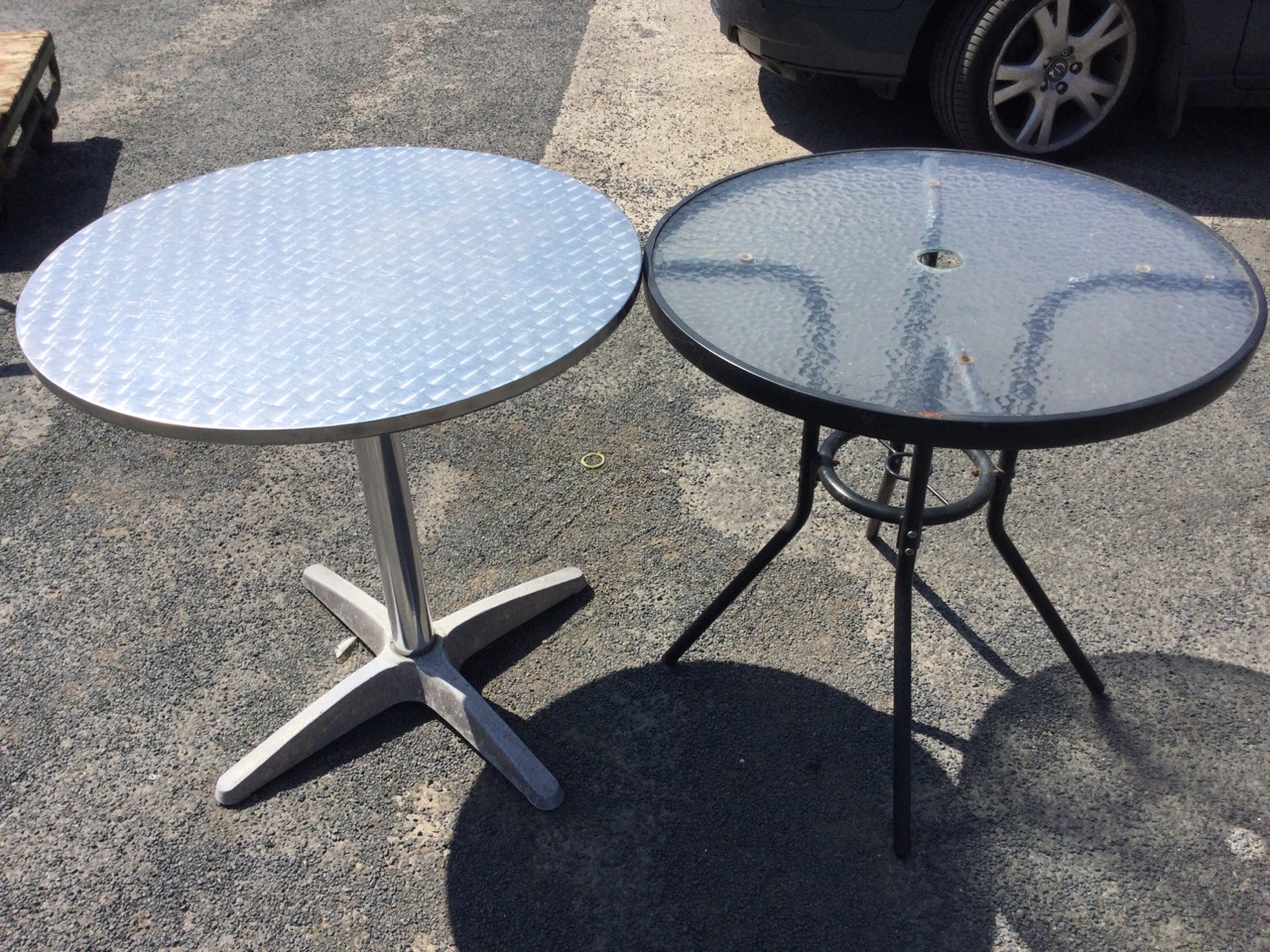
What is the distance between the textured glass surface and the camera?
70.1 inches

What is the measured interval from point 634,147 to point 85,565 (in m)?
3.05

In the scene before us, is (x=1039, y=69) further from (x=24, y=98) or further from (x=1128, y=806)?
(x=24, y=98)

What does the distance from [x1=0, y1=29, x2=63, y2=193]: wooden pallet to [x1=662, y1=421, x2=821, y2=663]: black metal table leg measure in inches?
144

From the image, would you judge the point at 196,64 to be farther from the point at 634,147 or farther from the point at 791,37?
the point at 791,37

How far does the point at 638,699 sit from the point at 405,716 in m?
0.54

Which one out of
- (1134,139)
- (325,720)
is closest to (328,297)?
(325,720)

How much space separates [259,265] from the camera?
208cm

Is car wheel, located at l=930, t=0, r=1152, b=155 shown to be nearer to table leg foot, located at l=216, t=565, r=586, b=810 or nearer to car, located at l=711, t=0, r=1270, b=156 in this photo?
car, located at l=711, t=0, r=1270, b=156

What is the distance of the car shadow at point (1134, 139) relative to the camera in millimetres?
4492

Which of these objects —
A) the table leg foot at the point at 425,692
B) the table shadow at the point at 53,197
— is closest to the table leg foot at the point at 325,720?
the table leg foot at the point at 425,692

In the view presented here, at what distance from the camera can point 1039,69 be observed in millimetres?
4445

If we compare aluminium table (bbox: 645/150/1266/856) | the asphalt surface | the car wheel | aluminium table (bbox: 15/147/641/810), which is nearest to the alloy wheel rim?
the car wheel

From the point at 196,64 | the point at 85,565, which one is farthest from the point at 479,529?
the point at 196,64

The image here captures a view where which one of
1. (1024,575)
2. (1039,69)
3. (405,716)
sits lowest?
(405,716)
